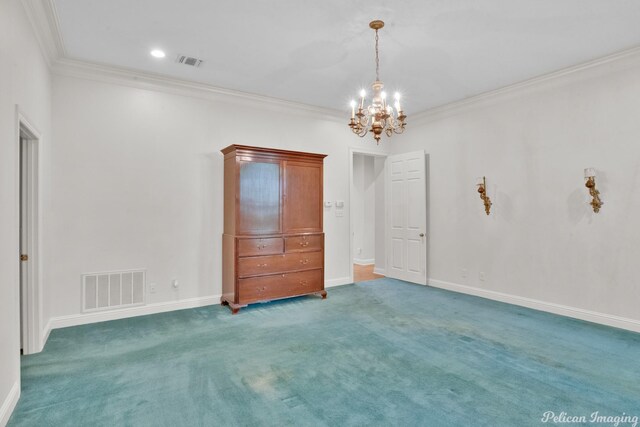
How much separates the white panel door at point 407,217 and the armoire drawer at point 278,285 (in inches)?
74.4

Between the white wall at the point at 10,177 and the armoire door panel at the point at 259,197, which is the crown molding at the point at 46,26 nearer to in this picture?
the white wall at the point at 10,177

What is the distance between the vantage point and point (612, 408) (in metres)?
2.29

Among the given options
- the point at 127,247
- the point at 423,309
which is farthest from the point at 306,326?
the point at 127,247

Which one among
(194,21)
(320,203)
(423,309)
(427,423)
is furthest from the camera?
(320,203)

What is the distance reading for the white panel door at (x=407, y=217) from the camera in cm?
595

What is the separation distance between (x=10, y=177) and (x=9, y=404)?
1.44m

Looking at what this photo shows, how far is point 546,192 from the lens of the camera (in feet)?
14.6

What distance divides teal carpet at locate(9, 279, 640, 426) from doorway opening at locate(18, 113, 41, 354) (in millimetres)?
257

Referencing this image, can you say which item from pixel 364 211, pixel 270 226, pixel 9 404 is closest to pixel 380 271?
pixel 364 211

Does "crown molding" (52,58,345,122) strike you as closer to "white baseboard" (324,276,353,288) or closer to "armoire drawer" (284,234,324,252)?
"armoire drawer" (284,234,324,252)

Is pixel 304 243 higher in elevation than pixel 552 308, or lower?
higher

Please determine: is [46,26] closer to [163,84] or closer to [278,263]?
[163,84]

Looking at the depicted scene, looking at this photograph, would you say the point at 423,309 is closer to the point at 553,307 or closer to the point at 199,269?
the point at 553,307

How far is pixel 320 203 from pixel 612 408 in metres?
3.74
